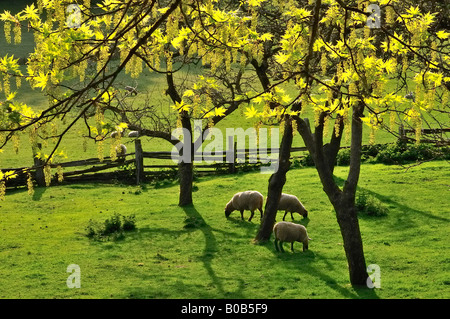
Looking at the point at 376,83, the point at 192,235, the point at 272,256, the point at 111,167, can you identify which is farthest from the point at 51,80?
the point at 111,167

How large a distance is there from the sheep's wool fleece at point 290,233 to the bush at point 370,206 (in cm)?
372

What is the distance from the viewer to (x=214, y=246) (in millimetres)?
16703

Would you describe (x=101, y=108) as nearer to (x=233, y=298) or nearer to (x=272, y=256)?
(x=233, y=298)

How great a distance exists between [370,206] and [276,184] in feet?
13.1

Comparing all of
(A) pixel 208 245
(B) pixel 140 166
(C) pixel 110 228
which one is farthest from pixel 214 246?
(B) pixel 140 166

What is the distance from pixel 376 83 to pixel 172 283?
7.10 metres

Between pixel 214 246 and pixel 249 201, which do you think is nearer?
pixel 214 246

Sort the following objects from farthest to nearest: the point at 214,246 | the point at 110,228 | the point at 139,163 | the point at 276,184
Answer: the point at 139,163 < the point at 110,228 < the point at 214,246 < the point at 276,184

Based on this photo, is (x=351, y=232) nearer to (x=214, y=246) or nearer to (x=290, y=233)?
(x=290, y=233)

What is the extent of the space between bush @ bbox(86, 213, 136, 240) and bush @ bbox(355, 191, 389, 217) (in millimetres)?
6570

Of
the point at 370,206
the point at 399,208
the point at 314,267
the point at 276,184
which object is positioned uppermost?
the point at 276,184

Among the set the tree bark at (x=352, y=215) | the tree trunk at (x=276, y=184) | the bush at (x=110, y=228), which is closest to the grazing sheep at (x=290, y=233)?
the tree trunk at (x=276, y=184)

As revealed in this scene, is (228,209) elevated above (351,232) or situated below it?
below

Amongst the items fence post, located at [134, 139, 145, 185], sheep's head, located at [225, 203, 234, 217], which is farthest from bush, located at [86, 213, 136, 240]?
A: fence post, located at [134, 139, 145, 185]
